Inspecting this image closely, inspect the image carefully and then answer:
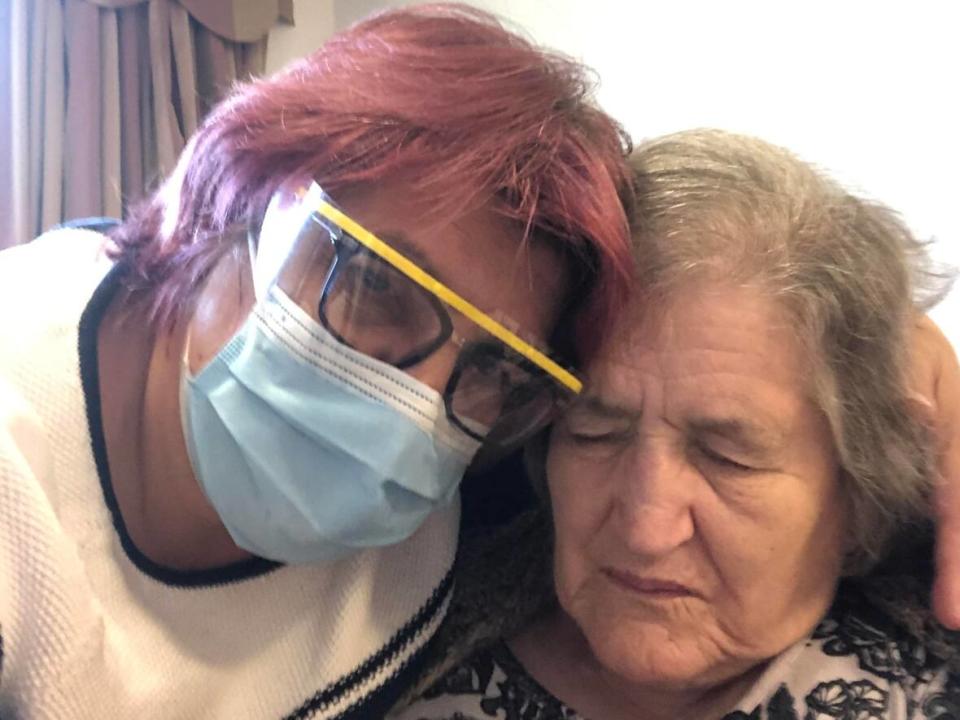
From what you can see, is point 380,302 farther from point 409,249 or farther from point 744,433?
point 744,433

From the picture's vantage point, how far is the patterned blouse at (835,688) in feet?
3.42

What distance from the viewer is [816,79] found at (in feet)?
5.98

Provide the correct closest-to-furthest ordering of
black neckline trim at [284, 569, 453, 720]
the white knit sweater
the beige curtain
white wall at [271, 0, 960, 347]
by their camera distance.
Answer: the white knit sweater, black neckline trim at [284, 569, 453, 720], white wall at [271, 0, 960, 347], the beige curtain

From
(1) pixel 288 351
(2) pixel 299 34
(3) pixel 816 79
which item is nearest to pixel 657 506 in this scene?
(1) pixel 288 351

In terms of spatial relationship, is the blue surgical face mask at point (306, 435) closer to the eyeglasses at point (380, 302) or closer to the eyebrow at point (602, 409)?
the eyeglasses at point (380, 302)

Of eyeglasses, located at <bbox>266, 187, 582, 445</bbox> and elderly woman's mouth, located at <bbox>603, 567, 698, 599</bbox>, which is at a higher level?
eyeglasses, located at <bbox>266, 187, 582, 445</bbox>

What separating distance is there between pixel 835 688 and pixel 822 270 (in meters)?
0.45

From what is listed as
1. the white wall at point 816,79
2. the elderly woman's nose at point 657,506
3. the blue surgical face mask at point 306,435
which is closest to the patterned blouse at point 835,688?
the elderly woman's nose at point 657,506

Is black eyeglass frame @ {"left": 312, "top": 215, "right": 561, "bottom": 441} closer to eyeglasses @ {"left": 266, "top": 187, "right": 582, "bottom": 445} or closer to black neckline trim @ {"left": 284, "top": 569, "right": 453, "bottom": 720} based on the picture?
eyeglasses @ {"left": 266, "top": 187, "right": 582, "bottom": 445}

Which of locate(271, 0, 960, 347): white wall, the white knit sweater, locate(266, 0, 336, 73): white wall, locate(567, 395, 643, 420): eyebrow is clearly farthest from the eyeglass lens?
locate(266, 0, 336, 73): white wall

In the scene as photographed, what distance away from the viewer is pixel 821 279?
1.01m

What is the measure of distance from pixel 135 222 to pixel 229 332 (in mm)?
270

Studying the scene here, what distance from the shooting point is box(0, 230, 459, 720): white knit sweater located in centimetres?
85

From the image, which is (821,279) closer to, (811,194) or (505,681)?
(811,194)
